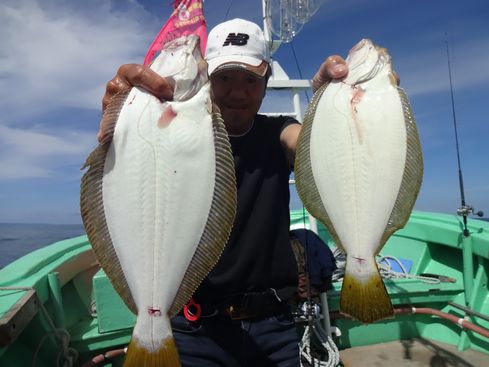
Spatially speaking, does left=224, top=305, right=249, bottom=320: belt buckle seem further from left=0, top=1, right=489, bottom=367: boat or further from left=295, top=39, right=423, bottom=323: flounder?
left=0, top=1, right=489, bottom=367: boat

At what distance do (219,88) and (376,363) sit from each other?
3.21 metres

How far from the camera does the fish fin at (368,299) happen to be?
169 cm

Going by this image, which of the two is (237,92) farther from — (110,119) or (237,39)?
(110,119)

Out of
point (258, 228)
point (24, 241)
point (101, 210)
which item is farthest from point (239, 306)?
point (24, 241)

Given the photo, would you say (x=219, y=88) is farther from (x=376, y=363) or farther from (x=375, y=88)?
(x=376, y=363)

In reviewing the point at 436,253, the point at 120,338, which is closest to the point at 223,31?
the point at 120,338

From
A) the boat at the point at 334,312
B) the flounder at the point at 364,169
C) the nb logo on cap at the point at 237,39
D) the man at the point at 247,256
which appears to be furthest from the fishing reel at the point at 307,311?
the nb logo on cap at the point at 237,39

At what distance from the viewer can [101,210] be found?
1688 mm

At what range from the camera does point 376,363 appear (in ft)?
12.2

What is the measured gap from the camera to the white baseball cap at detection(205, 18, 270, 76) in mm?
2096

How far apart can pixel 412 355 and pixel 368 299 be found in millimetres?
2746

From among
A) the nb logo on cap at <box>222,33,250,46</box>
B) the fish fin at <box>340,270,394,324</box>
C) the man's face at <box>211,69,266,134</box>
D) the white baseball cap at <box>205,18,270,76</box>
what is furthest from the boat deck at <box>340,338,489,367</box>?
the nb logo on cap at <box>222,33,250,46</box>

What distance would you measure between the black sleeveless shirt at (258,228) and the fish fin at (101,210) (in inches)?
23.0

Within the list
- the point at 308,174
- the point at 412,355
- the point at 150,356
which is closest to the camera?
the point at 150,356
